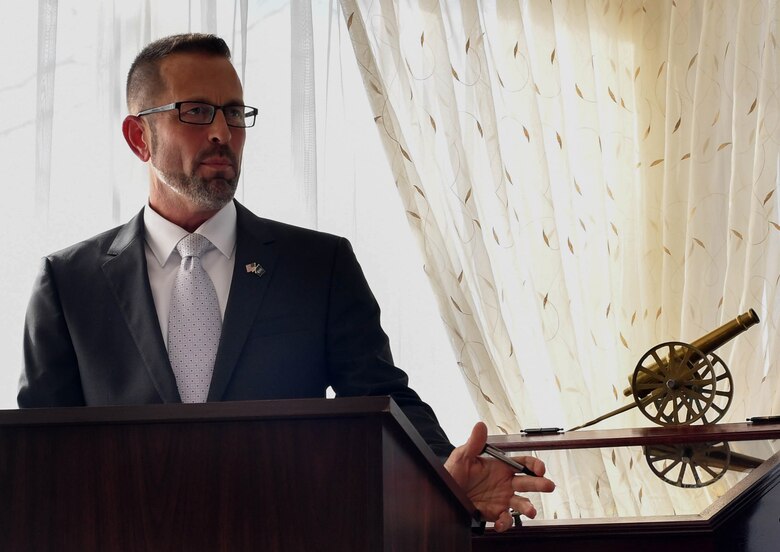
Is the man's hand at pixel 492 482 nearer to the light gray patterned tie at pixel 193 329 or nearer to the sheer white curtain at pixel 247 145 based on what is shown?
the light gray patterned tie at pixel 193 329

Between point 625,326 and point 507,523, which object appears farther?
point 625,326

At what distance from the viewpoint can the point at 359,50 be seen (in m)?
3.08

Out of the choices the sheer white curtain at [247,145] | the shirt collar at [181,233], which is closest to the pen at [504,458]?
the shirt collar at [181,233]

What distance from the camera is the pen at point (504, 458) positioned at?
1.36 metres

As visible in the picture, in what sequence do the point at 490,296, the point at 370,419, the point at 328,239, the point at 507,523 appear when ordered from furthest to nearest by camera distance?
1. the point at 490,296
2. the point at 328,239
3. the point at 507,523
4. the point at 370,419

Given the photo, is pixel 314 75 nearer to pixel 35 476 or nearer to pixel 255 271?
pixel 255 271

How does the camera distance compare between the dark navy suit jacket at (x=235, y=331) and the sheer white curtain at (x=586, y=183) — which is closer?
the dark navy suit jacket at (x=235, y=331)

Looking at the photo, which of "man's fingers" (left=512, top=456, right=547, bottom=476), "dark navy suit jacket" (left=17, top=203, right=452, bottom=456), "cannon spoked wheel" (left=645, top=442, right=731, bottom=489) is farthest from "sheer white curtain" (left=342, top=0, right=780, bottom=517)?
"man's fingers" (left=512, top=456, right=547, bottom=476)

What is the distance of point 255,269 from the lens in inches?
70.3

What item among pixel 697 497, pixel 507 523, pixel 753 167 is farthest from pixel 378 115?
pixel 507 523

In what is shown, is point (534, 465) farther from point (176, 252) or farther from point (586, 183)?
point (586, 183)

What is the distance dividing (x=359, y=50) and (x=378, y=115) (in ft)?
0.69

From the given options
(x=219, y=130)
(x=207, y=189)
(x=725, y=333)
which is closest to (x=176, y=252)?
(x=207, y=189)

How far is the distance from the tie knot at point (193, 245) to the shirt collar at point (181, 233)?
0.01 m
